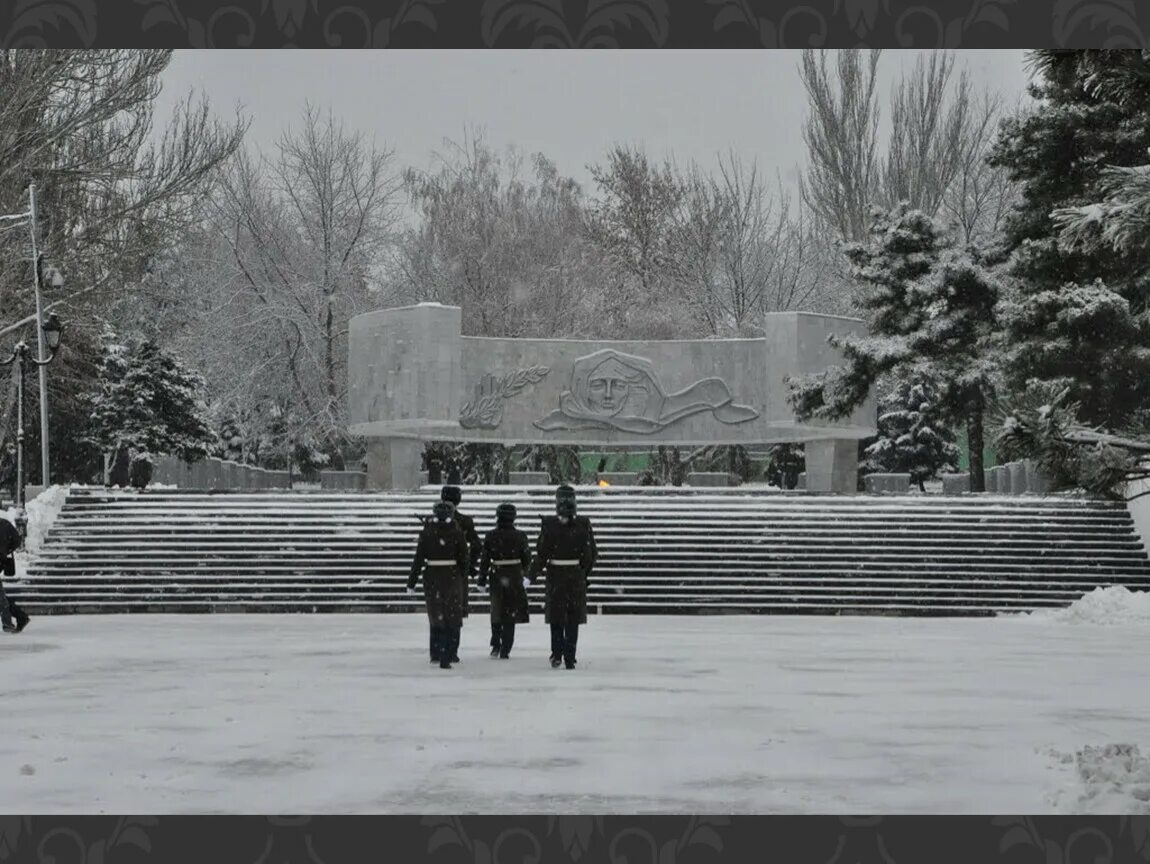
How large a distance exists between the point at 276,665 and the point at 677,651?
390 cm

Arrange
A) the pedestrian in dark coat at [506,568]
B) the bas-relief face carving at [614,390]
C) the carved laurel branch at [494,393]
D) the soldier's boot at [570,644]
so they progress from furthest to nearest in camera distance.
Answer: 1. the bas-relief face carving at [614,390]
2. the carved laurel branch at [494,393]
3. the pedestrian in dark coat at [506,568]
4. the soldier's boot at [570,644]

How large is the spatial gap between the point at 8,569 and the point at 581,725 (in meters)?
9.45

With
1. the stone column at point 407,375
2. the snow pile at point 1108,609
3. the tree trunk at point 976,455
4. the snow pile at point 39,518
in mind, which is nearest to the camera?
the snow pile at point 1108,609

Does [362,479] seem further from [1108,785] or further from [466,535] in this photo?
[1108,785]

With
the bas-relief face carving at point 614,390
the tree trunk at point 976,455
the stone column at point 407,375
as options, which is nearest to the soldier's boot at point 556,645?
the stone column at point 407,375

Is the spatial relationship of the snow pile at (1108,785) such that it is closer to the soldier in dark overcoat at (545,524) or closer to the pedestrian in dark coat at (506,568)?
the soldier in dark overcoat at (545,524)

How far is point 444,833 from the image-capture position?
7.47 metres

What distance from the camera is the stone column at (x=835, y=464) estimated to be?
114 feet

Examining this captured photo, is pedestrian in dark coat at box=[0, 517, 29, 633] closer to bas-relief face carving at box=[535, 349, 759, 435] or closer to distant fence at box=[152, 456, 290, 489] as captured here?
bas-relief face carving at box=[535, 349, 759, 435]

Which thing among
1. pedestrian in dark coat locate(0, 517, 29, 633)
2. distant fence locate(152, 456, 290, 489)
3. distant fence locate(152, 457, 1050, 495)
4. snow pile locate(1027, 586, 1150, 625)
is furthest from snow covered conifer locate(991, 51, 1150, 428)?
distant fence locate(152, 456, 290, 489)

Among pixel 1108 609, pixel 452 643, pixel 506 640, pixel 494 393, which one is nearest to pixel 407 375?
pixel 494 393

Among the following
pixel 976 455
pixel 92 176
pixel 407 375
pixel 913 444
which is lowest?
pixel 976 455

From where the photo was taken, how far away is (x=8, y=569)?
60.6 ft

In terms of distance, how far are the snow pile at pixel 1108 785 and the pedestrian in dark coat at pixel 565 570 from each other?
6096 mm
